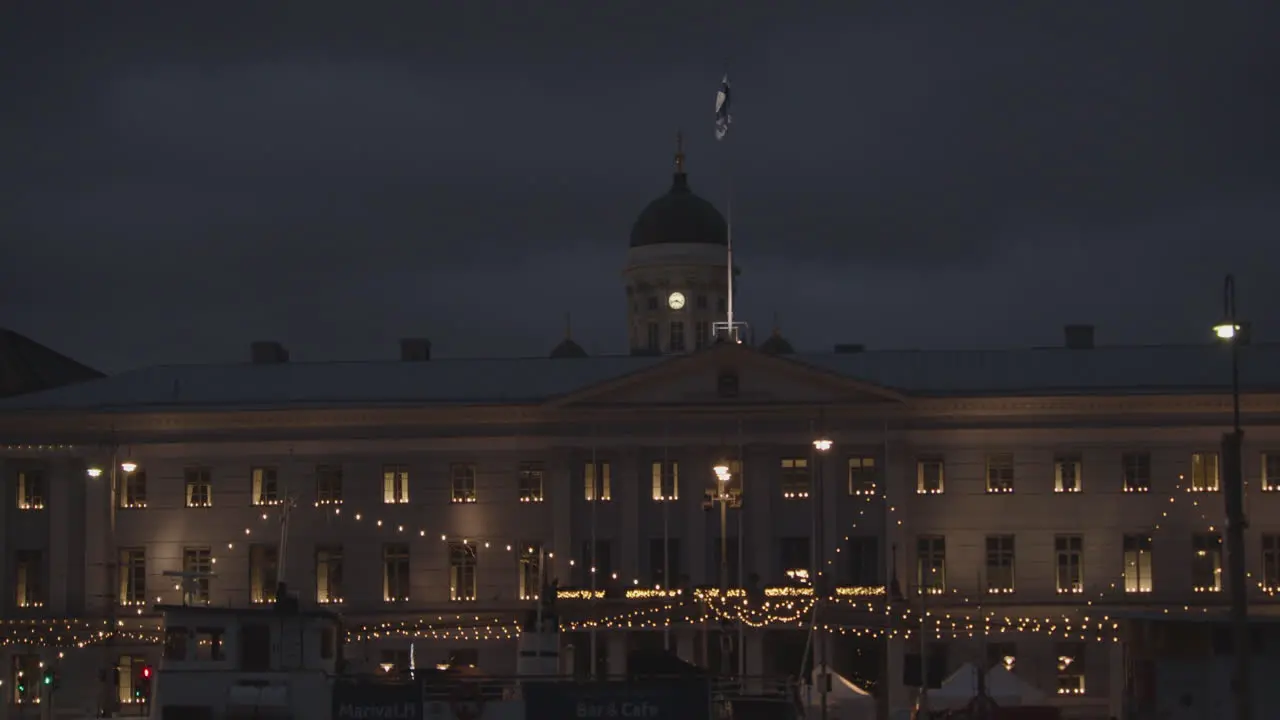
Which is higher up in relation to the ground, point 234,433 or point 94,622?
point 234,433

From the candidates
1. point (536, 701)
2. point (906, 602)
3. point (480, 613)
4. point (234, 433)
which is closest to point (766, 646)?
point (906, 602)

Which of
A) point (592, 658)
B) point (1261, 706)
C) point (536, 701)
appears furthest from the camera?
point (592, 658)

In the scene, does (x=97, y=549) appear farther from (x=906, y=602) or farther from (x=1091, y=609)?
(x=1091, y=609)

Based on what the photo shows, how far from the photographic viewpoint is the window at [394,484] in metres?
85.4

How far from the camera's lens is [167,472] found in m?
85.9

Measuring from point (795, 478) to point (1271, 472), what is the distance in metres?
16.7

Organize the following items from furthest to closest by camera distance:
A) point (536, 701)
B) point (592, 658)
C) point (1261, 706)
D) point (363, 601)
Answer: point (363, 601) < point (592, 658) < point (536, 701) < point (1261, 706)

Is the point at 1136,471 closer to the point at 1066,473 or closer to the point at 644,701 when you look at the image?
the point at 1066,473

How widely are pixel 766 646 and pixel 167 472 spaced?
22704 millimetres

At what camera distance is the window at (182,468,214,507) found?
85.8 meters

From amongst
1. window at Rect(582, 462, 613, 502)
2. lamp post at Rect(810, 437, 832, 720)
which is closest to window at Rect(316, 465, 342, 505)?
window at Rect(582, 462, 613, 502)

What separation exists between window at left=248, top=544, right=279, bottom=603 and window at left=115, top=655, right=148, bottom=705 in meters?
4.52

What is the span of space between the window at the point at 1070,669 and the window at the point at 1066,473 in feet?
18.6

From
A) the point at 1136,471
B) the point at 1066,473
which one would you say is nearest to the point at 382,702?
the point at 1066,473
